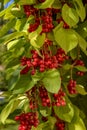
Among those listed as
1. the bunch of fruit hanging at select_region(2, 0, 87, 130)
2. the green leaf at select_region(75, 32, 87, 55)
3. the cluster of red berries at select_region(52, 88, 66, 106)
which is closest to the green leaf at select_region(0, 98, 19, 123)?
the bunch of fruit hanging at select_region(2, 0, 87, 130)

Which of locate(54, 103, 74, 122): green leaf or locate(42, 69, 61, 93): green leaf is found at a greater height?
locate(42, 69, 61, 93): green leaf

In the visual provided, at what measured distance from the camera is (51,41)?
3.10ft

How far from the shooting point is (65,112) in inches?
37.4

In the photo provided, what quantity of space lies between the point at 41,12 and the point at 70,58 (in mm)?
195

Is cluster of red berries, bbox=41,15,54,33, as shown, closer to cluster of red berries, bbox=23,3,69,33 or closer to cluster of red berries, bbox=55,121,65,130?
cluster of red berries, bbox=23,3,69,33

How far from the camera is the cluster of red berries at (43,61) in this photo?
88 centimetres

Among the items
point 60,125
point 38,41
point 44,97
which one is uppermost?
point 38,41

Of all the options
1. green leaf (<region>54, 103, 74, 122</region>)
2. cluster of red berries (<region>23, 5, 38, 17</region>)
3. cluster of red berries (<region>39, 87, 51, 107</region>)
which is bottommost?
green leaf (<region>54, 103, 74, 122</region>)

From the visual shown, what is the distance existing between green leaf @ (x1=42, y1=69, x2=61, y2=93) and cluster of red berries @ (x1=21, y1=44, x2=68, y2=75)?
0.01 metres

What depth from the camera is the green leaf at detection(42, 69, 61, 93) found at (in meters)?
0.85

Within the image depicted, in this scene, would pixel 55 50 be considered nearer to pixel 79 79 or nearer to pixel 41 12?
pixel 41 12

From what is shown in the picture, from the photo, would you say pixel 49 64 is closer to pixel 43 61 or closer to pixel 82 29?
pixel 43 61

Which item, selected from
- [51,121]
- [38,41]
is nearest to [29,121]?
[51,121]

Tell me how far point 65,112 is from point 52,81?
0.42 ft
